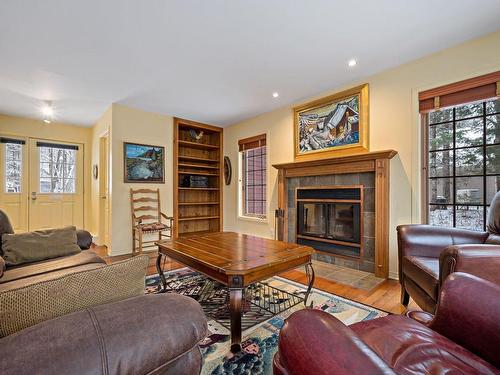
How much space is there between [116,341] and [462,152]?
3319mm

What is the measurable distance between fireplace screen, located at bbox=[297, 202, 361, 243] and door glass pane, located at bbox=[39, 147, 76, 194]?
189 inches

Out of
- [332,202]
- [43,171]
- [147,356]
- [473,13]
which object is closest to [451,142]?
[473,13]

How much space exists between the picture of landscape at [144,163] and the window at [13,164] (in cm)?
234

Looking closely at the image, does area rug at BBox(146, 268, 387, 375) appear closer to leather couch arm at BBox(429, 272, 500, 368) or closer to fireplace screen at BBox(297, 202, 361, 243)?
leather couch arm at BBox(429, 272, 500, 368)

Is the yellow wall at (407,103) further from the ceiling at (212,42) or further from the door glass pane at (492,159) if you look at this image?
the door glass pane at (492,159)

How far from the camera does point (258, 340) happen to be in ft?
5.49

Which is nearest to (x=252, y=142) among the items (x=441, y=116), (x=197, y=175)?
(x=197, y=175)

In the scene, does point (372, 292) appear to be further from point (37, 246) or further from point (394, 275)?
point (37, 246)

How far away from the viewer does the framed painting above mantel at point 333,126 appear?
10.5 feet

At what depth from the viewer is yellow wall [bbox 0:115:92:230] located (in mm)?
4605

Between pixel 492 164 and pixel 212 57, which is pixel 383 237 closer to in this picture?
pixel 492 164

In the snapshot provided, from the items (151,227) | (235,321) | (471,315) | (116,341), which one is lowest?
(235,321)

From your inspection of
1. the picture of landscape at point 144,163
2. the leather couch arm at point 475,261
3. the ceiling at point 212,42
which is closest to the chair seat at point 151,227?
the picture of landscape at point 144,163

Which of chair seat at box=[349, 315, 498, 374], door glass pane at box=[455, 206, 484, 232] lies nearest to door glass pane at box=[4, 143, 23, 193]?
chair seat at box=[349, 315, 498, 374]
